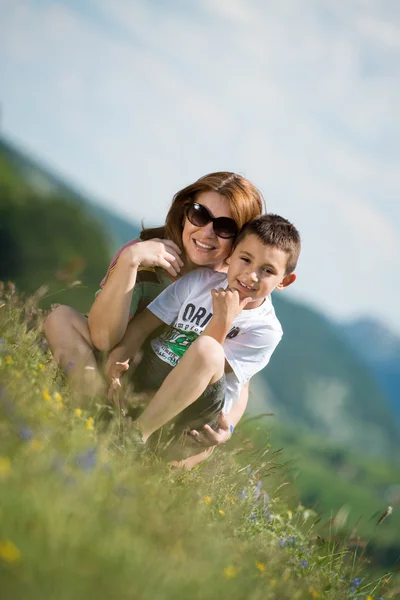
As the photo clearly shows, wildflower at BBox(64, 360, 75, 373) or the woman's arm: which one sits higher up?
the woman's arm

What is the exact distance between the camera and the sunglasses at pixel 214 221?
4.15 metres

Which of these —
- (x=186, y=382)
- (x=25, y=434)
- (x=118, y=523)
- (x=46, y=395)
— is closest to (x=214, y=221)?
(x=186, y=382)

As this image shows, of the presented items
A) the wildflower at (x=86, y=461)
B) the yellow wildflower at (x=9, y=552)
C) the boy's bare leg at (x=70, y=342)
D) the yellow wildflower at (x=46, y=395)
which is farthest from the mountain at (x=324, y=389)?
the yellow wildflower at (x=9, y=552)

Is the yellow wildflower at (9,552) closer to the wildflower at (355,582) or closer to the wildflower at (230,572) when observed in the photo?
the wildflower at (230,572)

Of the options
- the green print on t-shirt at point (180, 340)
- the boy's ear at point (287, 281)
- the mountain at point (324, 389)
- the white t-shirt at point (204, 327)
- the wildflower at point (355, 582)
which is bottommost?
the mountain at point (324, 389)

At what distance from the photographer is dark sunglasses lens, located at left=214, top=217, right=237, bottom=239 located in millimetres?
4152

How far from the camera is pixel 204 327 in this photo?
405 centimetres

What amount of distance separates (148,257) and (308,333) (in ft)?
516

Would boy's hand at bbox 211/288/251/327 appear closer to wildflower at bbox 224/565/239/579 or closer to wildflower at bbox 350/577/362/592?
wildflower at bbox 224/565/239/579

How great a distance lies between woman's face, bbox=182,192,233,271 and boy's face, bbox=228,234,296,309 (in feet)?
0.45

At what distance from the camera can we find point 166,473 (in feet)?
12.1

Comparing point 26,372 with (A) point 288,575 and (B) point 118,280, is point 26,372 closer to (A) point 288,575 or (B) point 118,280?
(B) point 118,280

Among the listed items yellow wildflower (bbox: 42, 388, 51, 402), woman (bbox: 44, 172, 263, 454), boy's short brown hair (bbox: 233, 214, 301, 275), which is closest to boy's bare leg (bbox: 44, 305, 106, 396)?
woman (bbox: 44, 172, 263, 454)

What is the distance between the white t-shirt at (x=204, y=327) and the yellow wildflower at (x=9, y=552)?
2306 mm
